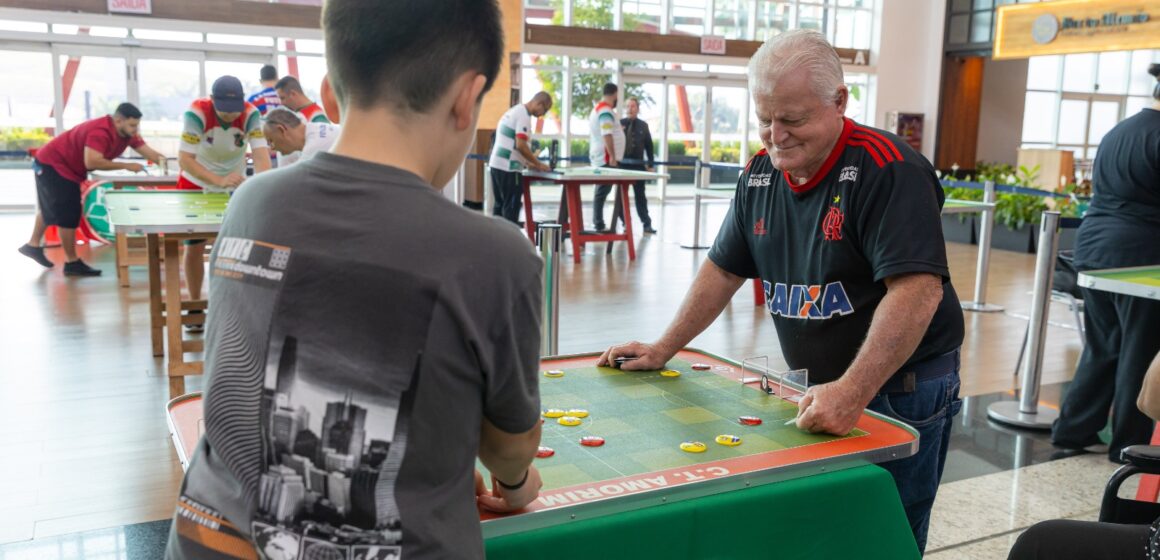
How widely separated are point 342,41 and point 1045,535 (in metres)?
1.66

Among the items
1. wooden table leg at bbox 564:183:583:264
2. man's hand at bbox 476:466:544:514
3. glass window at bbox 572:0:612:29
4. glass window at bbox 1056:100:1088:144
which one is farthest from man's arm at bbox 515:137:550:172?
glass window at bbox 1056:100:1088:144

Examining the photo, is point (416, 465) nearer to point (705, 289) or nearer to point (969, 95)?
point (705, 289)

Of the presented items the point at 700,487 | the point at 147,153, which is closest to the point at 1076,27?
the point at 147,153

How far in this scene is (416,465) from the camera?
35.0 inches

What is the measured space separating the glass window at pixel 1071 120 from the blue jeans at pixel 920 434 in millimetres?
18489

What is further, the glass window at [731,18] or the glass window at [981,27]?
the glass window at [981,27]

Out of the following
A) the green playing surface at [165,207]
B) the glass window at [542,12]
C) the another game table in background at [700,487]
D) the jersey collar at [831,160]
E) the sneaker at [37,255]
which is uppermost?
the glass window at [542,12]

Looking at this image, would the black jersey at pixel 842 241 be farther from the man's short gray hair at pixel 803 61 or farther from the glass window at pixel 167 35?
the glass window at pixel 167 35

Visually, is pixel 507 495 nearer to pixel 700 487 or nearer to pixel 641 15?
pixel 700 487

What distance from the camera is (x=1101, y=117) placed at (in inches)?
723

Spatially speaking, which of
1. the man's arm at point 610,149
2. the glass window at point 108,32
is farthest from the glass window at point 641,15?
the glass window at point 108,32

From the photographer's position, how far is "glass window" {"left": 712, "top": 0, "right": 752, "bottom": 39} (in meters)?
15.1

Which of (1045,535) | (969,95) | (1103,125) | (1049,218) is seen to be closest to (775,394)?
(1045,535)

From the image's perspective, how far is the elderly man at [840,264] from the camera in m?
1.72
